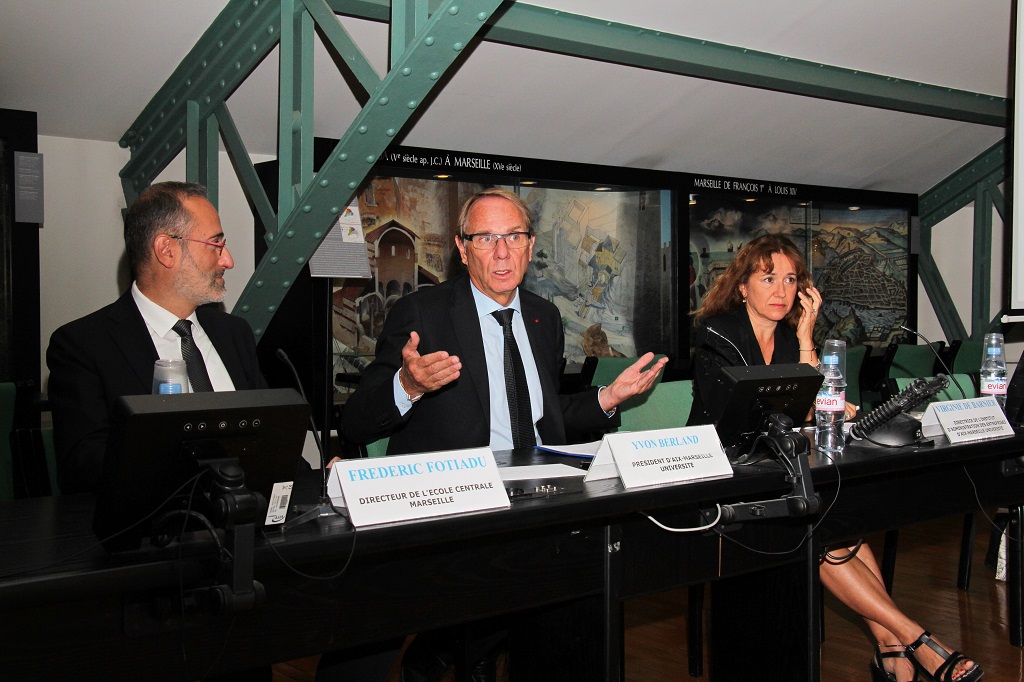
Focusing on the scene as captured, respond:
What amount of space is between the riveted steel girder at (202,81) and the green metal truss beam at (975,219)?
18.8 ft

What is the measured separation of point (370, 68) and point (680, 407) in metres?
1.74

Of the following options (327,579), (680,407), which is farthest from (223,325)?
(680,407)

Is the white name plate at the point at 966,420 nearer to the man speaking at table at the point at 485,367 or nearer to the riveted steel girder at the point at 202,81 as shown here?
the man speaking at table at the point at 485,367

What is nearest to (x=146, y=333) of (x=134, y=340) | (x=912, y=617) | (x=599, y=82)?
(x=134, y=340)

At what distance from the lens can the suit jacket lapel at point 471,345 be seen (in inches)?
98.3

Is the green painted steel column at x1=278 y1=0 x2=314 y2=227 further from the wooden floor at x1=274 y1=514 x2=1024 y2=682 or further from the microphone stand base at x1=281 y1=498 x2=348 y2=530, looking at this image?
the microphone stand base at x1=281 y1=498 x2=348 y2=530

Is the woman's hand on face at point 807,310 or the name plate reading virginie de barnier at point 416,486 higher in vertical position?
the woman's hand on face at point 807,310

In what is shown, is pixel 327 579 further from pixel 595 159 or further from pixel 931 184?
pixel 931 184

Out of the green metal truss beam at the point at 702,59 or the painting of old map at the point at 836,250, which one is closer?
the green metal truss beam at the point at 702,59

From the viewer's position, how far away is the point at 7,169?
4207 millimetres

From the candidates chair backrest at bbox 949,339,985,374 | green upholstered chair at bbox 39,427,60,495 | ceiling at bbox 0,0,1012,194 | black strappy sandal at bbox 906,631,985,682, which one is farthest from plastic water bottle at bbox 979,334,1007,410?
chair backrest at bbox 949,339,985,374

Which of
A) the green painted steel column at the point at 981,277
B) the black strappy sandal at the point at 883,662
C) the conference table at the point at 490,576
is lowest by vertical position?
the black strappy sandal at the point at 883,662

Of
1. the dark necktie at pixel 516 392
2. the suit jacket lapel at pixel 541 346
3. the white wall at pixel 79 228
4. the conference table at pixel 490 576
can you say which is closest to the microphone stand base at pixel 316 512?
the conference table at pixel 490 576

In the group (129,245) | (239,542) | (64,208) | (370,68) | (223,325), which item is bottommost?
(239,542)
